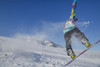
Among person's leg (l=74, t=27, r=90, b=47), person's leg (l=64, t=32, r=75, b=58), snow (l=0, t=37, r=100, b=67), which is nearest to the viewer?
person's leg (l=74, t=27, r=90, b=47)

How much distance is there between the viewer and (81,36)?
18.7 ft

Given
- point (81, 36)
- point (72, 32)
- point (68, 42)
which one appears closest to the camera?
point (81, 36)

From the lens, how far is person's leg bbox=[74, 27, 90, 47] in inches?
216

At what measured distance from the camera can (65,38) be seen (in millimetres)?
6188

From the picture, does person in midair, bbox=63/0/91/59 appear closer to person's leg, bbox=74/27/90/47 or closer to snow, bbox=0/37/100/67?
person's leg, bbox=74/27/90/47

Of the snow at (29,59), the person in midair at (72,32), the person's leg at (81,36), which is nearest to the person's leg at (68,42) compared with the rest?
the person in midair at (72,32)

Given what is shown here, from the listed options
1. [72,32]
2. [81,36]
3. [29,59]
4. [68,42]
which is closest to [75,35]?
[72,32]

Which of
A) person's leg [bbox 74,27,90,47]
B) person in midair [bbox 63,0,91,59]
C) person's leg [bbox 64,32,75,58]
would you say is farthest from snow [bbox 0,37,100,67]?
person's leg [bbox 74,27,90,47]

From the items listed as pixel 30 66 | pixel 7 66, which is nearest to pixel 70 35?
pixel 30 66

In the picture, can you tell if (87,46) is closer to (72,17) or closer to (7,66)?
(72,17)

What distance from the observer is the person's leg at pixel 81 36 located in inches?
216

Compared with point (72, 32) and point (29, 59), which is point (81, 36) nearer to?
point (72, 32)

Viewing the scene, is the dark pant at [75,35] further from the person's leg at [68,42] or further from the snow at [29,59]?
the snow at [29,59]

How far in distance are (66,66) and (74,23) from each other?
8.84ft
